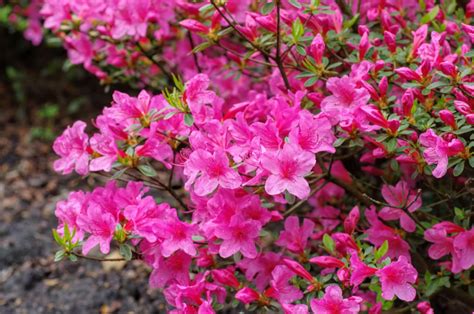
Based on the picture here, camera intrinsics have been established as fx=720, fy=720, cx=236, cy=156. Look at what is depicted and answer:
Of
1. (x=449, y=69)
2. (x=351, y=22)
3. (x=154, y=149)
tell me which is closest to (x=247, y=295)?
(x=154, y=149)

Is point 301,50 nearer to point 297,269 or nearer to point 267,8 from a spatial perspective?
point 267,8

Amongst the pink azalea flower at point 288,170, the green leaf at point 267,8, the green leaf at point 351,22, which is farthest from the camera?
the green leaf at point 351,22

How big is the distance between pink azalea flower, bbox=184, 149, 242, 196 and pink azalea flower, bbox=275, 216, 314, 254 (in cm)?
39

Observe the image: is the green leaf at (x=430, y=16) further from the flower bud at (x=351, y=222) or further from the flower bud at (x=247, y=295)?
the flower bud at (x=247, y=295)

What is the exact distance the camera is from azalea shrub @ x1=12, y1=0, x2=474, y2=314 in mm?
1732

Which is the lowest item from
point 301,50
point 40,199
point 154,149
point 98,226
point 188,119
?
point 40,199

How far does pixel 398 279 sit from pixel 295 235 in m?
0.40

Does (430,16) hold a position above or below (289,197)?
above

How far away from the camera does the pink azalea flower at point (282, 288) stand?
1.90 m

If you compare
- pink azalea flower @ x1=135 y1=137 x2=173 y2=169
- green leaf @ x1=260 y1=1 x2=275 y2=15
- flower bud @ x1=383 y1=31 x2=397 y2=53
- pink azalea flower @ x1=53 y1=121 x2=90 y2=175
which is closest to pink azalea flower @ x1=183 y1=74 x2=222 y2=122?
pink azalea flower @ x1=135 y1=137 x2=173 y2=169

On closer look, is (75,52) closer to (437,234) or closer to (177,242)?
(177,242)

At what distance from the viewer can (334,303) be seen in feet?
5.61

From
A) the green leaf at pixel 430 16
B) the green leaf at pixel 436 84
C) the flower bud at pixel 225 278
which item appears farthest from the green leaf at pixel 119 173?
the green leaf at pixel 430 16

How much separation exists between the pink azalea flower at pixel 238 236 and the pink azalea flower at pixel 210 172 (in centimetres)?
11
